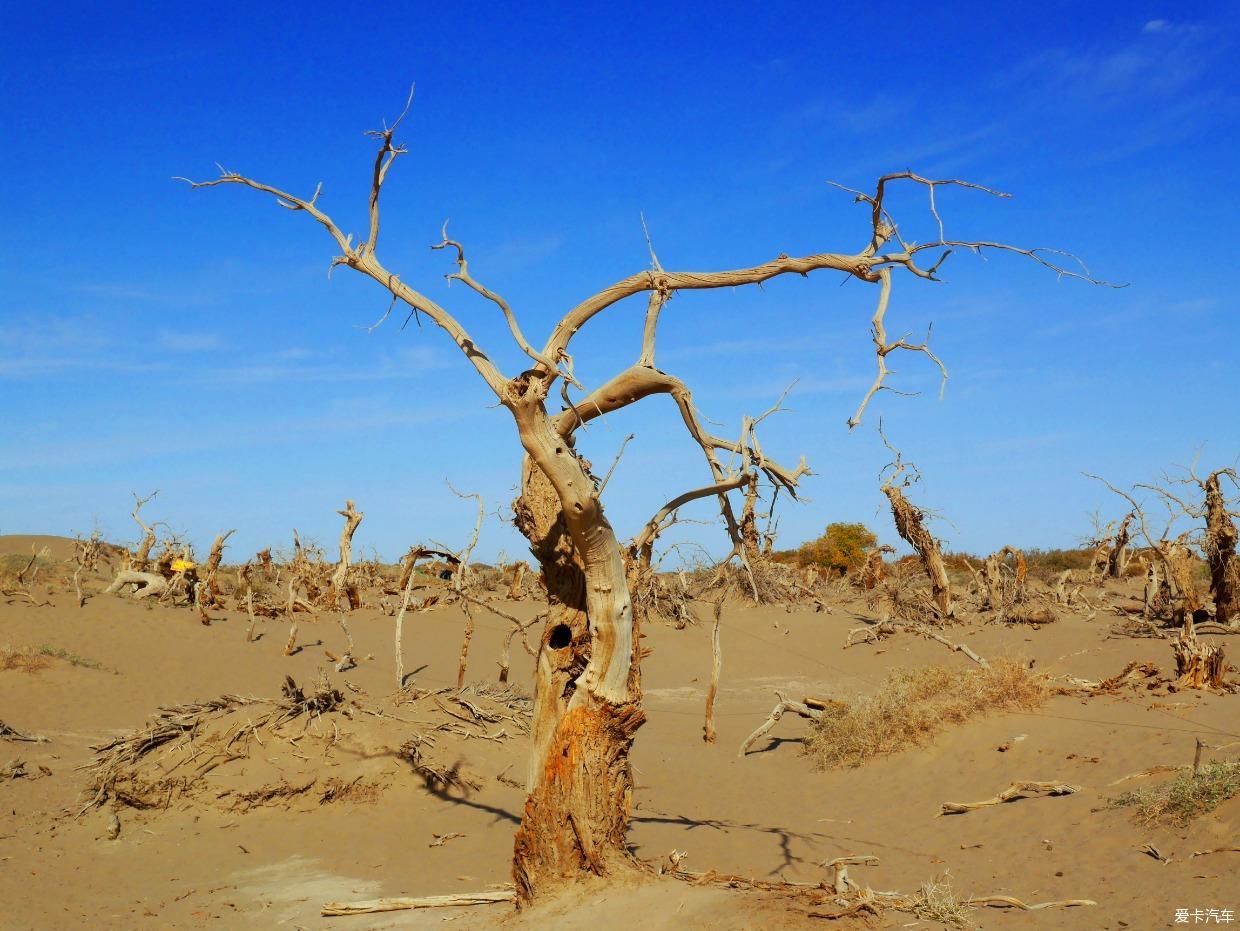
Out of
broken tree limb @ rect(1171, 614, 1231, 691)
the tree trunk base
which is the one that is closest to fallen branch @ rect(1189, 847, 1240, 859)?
the tree trunk base

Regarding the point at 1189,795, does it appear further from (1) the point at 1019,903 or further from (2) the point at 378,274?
(2) the point at 378,274

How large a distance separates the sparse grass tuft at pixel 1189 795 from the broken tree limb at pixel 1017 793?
103 cm

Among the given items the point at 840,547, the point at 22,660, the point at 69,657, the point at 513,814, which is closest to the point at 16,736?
the point at 22,660

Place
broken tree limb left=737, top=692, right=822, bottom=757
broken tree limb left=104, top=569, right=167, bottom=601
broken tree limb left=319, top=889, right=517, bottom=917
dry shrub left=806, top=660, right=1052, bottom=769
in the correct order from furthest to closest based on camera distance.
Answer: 1. broken tree limb left=104, top=569, right=167, bottom=601
2. broken tree limb left=737, top=692, right=822, bottom=757
3. dry shrub left=806, top=660, right=1052, bottom=769
4. broken tree limb left=319, top=889, right=517, bottom=917

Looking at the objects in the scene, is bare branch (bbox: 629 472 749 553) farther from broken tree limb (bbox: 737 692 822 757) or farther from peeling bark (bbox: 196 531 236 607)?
peeling bark (bbox: 196 531 236 607)

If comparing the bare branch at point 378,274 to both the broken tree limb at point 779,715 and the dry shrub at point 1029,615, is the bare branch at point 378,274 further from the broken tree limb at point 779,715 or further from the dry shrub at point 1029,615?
the dry shrub at point 1029,615

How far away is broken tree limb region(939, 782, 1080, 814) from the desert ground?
7 centimetres

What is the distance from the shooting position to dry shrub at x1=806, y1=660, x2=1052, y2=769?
11.6 m

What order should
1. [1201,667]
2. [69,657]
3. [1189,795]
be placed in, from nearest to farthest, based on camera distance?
[1189,795]
[1201,667]
[69,657]

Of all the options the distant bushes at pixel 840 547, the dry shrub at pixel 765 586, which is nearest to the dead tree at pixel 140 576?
the dry shrub at pixel 765 586

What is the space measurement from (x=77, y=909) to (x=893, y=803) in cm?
718

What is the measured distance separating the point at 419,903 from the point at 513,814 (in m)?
2.90

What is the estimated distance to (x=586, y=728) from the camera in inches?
263

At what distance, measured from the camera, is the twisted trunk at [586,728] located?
640cm
